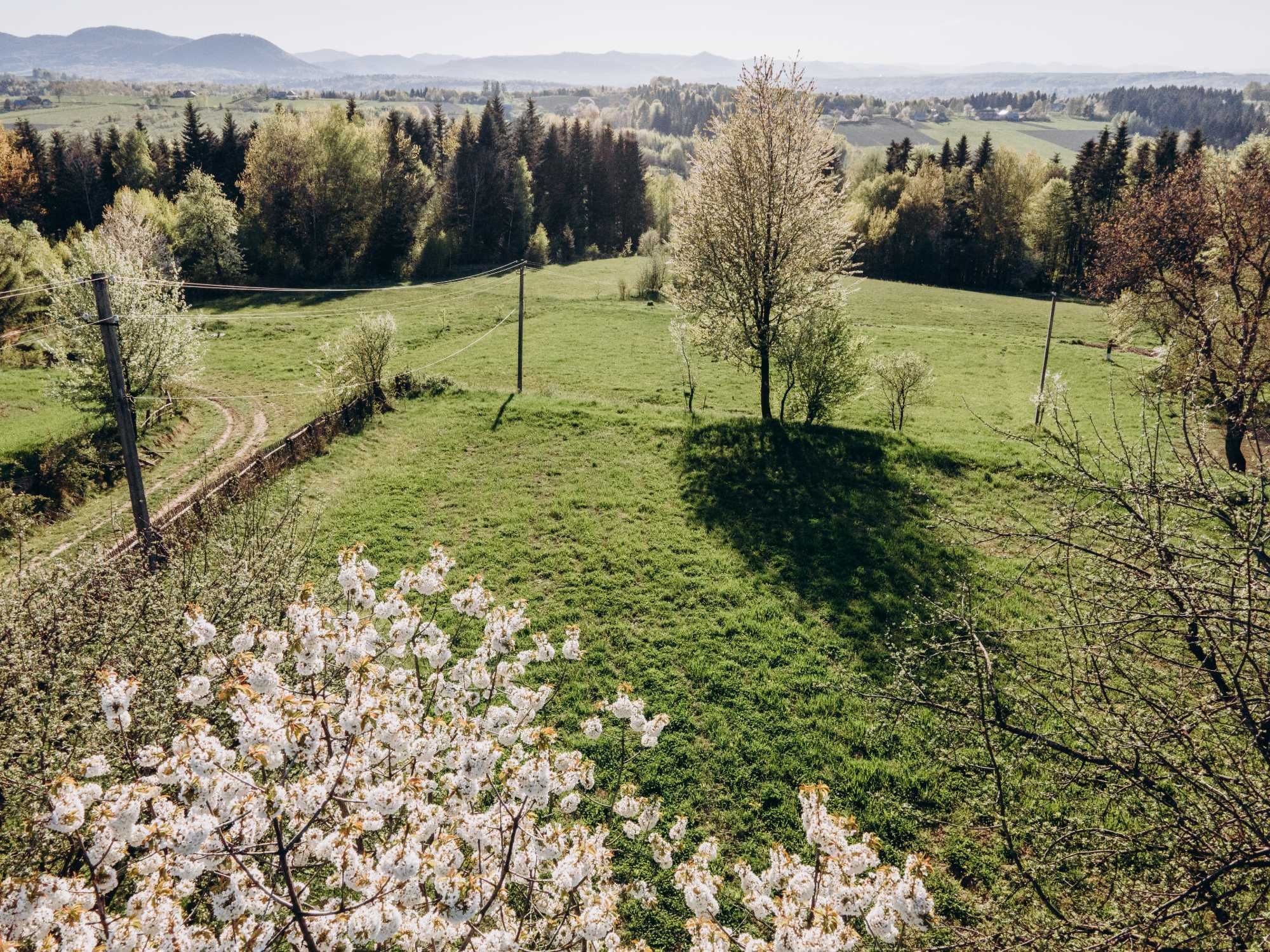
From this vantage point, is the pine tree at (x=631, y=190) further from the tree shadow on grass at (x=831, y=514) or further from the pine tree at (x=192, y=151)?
the tree shadow on grass at (x=831, y=514)

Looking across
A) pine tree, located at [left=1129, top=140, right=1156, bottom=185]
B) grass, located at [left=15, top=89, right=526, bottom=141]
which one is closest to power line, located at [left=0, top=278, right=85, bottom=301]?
pine tree, located at [left=1129, top=140, right=1156, bottom=185]

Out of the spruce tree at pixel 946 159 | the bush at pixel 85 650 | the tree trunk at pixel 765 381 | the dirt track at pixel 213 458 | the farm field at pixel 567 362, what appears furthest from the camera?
the spruce tree at pixel 946 159

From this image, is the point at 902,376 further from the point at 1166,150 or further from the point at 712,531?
the point at 1166,150

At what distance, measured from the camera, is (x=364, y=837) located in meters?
6.82

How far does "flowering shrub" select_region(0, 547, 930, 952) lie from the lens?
4090mm

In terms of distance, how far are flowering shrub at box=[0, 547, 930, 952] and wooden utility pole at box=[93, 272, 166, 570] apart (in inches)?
303

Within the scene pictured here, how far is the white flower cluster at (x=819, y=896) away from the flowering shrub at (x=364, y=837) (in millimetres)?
17

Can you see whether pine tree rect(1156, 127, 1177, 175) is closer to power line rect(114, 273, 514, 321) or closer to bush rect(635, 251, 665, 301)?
bush rect(635, 251, 665, 301)

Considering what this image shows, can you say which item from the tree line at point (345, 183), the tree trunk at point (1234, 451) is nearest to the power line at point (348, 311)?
the tree line at point (345, 183)

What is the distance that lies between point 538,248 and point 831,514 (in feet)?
200

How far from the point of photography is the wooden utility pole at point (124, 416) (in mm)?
11617

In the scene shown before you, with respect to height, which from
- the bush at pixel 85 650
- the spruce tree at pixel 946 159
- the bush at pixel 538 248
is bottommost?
the bush at pixel 85 650

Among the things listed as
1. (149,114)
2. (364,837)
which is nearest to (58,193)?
(364,837)

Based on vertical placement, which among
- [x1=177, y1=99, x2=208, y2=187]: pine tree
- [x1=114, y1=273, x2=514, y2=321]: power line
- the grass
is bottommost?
[x1=114, y1=273, x2=514, y2=321]: power line
